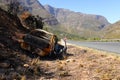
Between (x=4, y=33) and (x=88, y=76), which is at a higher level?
(x=4, y=33)

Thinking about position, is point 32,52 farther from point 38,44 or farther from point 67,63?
point 67,63

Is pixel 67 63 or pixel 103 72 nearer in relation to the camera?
pixel 103 72

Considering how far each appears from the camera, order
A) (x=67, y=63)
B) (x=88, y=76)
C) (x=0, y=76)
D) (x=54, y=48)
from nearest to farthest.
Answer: (x=0, y=76), (x=88, y=76), (x=67, y=63), (x=54, y=48)

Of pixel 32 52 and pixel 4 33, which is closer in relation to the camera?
pixel 32 52

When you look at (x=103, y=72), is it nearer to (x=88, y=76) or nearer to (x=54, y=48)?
(x=88, y=76)

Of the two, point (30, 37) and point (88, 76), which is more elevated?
point (30, 37)

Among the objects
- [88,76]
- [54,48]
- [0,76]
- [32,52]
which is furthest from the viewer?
[54,48]

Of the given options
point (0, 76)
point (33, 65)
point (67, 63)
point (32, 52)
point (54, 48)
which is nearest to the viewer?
point (0, 76)

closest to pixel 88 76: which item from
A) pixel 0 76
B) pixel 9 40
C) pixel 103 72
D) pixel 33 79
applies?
pixel 103 72

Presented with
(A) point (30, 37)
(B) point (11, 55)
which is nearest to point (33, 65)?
(B) point (11, 55)

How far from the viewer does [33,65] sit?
15203mm

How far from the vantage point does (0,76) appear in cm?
1157

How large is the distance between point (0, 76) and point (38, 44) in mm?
7286

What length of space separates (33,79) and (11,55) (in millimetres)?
4383
